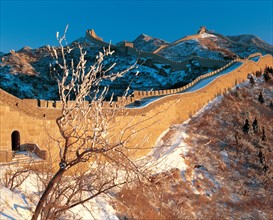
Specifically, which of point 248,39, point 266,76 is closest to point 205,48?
point 266,76

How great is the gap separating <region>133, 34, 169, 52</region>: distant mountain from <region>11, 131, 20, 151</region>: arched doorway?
72.4 metres

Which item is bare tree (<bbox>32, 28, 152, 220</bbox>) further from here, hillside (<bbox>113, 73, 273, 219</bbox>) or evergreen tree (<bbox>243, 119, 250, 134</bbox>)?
evergreen tree (<bbox>243, 119, 250, 134</bbox>)

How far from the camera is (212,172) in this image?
17844 mm

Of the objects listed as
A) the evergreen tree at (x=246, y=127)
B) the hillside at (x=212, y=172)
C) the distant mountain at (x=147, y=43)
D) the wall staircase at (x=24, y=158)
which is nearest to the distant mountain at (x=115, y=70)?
the hillside at (x=212, y=172)

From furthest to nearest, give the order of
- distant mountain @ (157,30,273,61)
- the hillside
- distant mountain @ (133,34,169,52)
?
1. distant mountain @ (133,34,169,52)
2. distant mountain @ (157,30,273,61)
3. the hillside

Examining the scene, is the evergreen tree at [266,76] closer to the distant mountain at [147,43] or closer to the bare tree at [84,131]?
the bare tree at [84,131]

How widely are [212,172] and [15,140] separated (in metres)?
9.77

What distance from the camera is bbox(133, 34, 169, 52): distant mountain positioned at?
284ft

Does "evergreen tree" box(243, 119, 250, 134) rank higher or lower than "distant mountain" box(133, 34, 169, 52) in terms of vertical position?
lower

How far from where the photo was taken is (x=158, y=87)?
4000 cm

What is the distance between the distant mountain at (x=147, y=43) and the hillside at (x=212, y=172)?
60.8 meters

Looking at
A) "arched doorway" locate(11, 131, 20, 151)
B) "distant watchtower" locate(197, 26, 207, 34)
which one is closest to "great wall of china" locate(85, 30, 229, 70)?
"distant watchtower" locate(197, 26, 207, 34)

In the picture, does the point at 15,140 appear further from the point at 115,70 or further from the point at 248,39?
the point at 248,39

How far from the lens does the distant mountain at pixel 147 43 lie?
86.6 meters
